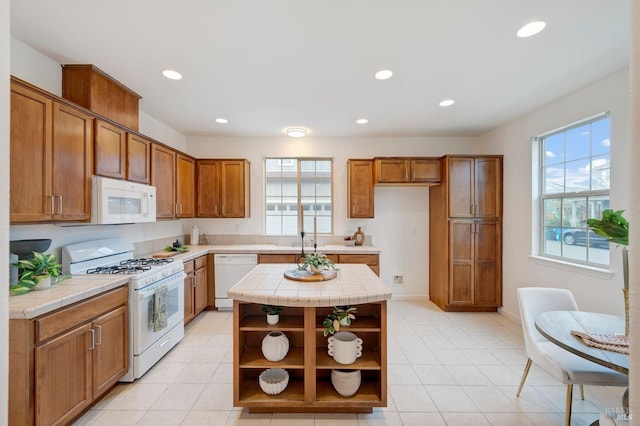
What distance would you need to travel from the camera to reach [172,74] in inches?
102

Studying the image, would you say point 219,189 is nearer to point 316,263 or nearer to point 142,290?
point 142,290

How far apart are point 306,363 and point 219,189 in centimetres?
315

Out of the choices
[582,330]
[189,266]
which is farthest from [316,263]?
[189,266]

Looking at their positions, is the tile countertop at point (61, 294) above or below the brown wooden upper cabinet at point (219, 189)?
below

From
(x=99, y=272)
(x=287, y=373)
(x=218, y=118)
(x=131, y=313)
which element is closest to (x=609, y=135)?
(x=287, y=373)

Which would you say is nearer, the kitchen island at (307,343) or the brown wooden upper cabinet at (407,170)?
the kitchen island at (307,343)

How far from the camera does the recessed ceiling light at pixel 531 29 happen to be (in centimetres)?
190

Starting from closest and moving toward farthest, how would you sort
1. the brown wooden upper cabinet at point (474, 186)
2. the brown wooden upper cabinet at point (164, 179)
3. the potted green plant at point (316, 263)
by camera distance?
the potted green plant at point (316, 263), the brown wooden upper cabinet at point (164, 179), the brown wooden upper cabinet at point (474, 186)

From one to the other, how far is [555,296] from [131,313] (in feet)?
11.7

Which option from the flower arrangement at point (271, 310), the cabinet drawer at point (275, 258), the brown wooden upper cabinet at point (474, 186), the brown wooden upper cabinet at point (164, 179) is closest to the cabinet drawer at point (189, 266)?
the brown wooden upper cabinet at point (164, 179)

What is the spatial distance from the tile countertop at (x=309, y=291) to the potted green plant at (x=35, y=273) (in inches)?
50.3

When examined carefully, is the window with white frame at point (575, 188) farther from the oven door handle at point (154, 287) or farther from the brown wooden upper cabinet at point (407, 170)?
the oven door handle at point (154, 287)

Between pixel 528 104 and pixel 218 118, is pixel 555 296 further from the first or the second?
pixel 218 118

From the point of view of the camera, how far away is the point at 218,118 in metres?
3.77
